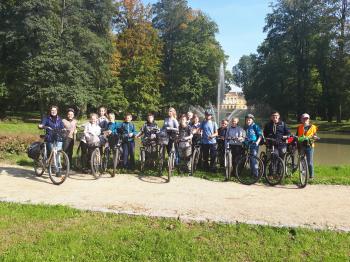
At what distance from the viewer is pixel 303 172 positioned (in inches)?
348

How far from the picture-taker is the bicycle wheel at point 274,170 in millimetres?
8961

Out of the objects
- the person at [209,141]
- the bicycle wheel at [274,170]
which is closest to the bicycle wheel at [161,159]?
the person at [209,141]

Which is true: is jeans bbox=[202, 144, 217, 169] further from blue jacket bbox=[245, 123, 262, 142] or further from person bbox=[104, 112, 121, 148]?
person bbox=[104, 112, 121, 148]

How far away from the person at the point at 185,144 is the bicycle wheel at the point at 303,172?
8.69 ft

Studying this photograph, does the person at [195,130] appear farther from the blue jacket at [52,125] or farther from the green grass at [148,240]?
the green grass at [148,240]

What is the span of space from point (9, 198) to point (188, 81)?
40.8m

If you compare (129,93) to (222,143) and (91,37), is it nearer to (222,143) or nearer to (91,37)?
(91,37)

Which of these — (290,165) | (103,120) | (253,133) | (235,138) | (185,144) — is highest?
(103,120)

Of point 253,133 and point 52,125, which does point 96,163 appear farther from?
point 253,133

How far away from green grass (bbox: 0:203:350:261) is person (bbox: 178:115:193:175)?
13.7 feet

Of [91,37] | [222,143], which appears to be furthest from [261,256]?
[91,37]

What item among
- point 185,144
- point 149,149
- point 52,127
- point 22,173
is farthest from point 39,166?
point 185,144

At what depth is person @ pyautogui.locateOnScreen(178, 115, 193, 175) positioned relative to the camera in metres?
10.2

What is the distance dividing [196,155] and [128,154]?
5.70ft
